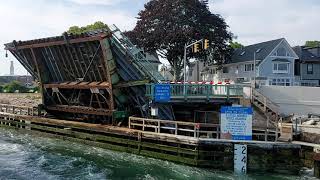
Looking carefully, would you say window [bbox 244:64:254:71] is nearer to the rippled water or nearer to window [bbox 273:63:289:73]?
window [bbox 273:63:289:73]

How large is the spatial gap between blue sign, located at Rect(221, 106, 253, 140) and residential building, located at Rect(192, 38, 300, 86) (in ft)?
103

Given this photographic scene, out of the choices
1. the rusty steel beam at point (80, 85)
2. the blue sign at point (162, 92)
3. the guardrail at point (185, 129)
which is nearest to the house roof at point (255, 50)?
the blue sign at point (162, 92)

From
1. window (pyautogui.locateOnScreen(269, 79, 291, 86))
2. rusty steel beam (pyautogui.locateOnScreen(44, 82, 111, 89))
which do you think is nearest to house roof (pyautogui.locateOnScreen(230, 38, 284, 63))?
window (pyautogui.locateOnScreen(269, 79, 291, 86))

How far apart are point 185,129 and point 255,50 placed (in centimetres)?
3646

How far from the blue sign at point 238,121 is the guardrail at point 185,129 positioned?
0.78 m

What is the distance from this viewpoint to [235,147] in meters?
22.0

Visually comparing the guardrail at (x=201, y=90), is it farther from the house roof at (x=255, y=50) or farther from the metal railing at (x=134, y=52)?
the house roof at (x=255, y=50)

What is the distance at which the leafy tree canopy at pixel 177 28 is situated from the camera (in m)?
50.2

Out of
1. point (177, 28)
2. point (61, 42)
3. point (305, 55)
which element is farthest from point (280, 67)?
point (61, 42)

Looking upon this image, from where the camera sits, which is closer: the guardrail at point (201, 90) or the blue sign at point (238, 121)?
the blue sign at point (238, 121)

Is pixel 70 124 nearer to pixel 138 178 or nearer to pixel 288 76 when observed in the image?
pixel 138 178

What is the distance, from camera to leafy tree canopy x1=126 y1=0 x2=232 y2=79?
50188 millimetres

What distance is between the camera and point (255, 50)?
5759cm

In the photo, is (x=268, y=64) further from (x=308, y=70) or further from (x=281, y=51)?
(x=308, y=70)
